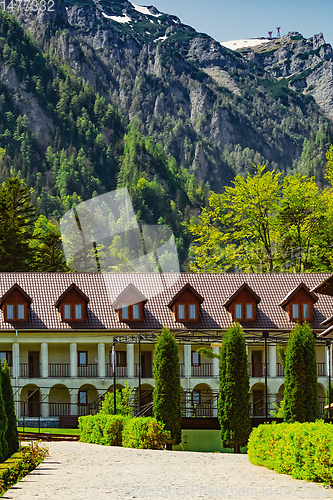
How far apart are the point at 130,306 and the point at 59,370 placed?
5582mm

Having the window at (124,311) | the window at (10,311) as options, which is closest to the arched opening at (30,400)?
the window at (10,311)

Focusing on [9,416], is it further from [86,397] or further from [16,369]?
[86,397]

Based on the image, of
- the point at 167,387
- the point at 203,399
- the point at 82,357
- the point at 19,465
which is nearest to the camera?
the point at 19,465

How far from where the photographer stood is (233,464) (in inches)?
722

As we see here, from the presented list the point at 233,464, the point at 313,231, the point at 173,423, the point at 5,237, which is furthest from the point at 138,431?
the point at 5,237

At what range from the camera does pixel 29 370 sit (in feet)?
131

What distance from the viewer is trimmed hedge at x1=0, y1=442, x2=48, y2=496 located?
557 inches

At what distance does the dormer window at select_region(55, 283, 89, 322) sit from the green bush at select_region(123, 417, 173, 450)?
56.8 feet

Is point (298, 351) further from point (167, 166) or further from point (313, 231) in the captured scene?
point (167, 166)

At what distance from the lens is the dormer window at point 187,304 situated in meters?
40.2

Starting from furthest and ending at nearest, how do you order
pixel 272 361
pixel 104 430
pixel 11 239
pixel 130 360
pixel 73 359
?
pixel 11 239, pixel 272 361, pixel 130 360, pixel 73 359, pixel 104 430

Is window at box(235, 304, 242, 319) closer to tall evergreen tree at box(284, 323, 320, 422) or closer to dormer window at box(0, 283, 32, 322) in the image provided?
dormer window at box(0, 283, 32, 322)

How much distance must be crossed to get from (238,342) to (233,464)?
25.8ft

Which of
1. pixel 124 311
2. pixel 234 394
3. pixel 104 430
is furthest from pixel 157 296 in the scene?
pixel 104 430
